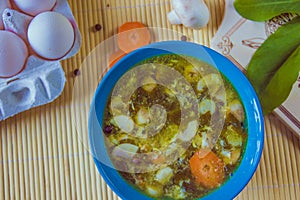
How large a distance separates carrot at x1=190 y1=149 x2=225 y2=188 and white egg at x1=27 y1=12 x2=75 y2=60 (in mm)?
270

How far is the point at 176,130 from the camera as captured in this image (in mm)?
824

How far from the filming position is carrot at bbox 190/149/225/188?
0.82 metres

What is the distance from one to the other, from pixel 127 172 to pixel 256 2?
1.15 feet

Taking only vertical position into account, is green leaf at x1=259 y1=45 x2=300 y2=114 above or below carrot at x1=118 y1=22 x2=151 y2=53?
below

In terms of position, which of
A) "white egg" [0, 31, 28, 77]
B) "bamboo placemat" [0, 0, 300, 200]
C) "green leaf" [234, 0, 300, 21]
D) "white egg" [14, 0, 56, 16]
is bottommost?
"bamboo placemat" [0, 0, 300, 200]

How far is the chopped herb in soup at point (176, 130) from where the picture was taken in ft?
2.68

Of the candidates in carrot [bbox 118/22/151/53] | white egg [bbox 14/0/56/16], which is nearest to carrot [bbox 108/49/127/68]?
carrot [bbox 118/22/151/53]

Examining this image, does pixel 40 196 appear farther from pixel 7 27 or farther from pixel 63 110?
pixel 7 27

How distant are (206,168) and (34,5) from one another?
0.37 meters

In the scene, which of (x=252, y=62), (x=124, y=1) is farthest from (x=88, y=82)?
(x=252, y=62)

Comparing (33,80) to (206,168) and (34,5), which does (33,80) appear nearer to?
(34,5)

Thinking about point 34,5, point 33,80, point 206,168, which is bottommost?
point 206,168

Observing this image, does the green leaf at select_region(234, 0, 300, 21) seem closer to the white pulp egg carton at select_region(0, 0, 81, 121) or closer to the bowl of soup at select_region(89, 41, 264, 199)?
the bowl of soup at select_region(89, 41, 264, 199)

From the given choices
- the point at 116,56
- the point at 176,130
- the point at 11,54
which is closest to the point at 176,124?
the point at 176,130
